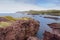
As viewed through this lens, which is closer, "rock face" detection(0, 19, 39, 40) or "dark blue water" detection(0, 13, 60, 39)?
"rock face" detection(0, 19, 39, 40)

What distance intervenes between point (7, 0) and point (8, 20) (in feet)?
2.41

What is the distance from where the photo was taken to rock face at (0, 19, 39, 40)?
431 cm

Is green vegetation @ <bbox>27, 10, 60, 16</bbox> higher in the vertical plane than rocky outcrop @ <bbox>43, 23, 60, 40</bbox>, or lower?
higher

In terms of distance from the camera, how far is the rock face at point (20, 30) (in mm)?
4312

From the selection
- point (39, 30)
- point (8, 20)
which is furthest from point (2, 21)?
point (39, 30)

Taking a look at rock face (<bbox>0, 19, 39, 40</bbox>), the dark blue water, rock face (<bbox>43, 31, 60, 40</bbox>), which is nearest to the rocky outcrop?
rock face (<bbox>43, 31, 60, 40</bbox>)

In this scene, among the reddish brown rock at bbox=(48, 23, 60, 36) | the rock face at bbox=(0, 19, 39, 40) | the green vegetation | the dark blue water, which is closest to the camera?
the rock face at bbox=(0, 19, 39, 40)

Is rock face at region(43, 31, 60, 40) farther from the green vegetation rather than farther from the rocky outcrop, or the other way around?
the green vegetation

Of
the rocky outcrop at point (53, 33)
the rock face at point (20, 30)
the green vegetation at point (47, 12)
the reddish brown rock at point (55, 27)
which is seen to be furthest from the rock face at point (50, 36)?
the green vegetation at point (47, 12)

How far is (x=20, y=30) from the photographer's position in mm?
4496

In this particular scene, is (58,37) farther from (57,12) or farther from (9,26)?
(9,26)

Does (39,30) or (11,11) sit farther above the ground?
(11,11)

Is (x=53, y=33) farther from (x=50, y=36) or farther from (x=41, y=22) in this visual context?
(x=41, y=22)

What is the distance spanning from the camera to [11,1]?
15.6 ft
